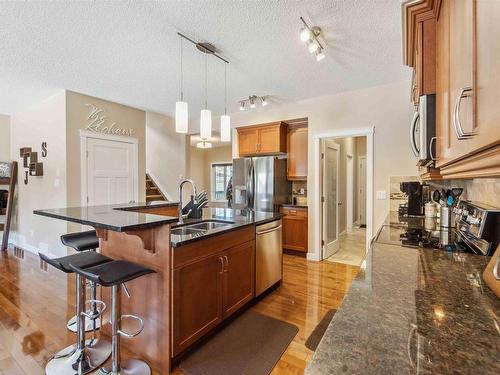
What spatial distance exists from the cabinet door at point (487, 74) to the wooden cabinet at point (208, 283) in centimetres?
160

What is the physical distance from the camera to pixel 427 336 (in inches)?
25.7

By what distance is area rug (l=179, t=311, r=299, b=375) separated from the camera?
5.85 ft

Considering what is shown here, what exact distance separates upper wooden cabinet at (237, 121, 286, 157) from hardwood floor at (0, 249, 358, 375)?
74.4 inches

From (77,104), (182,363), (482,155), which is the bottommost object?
(182,363)

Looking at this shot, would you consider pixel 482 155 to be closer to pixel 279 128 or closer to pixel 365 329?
pixel 365 329

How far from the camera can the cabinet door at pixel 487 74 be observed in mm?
514

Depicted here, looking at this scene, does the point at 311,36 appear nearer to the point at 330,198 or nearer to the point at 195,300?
the point at 195,300

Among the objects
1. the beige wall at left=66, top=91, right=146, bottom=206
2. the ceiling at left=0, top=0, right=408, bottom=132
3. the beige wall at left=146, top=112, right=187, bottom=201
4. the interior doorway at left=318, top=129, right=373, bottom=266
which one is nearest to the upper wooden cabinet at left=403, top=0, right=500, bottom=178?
the ceiling at left=0, top=0, right=408, bottom=132

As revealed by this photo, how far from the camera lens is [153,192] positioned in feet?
20.5

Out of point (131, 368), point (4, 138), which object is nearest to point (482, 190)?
point (131, 368)

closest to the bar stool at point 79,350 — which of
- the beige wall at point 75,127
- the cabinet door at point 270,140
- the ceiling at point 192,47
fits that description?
the ceiling at point 192,47

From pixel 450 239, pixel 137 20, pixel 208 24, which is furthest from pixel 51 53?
pixel 450 239

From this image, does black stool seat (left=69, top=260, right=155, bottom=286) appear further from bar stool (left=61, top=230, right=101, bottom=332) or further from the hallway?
the hallway

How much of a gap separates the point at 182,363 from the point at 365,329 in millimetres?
1599
